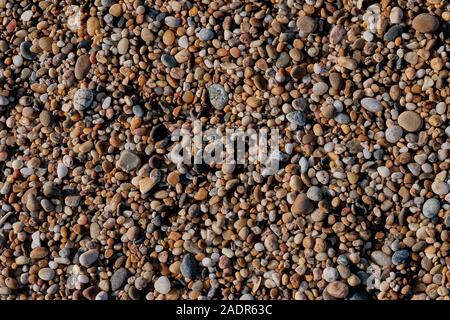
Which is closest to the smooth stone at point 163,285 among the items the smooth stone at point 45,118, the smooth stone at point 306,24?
the smooth stone at point 45,118

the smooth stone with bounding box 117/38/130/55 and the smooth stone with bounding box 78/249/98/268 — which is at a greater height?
the smooth stone with bounding box 117/38/130/55

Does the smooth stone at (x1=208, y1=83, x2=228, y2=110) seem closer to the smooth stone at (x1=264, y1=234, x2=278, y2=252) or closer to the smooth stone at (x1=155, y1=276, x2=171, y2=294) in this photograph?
the smooth stone at (x1=264, y1=234, x2=278, y2=252)

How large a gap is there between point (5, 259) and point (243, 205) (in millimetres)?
1041

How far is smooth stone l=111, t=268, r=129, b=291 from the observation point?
7.76ft

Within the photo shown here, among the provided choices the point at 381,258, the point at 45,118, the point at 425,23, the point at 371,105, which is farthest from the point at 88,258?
the point at 425,23

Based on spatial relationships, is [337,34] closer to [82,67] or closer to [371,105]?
[371,105]

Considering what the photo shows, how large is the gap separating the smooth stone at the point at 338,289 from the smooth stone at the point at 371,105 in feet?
2.40

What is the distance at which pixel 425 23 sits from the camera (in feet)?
8.06

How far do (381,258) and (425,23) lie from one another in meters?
1.02

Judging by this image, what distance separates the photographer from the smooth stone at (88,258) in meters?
2.39

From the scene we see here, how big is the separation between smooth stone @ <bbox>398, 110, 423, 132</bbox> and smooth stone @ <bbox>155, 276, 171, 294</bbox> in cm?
116

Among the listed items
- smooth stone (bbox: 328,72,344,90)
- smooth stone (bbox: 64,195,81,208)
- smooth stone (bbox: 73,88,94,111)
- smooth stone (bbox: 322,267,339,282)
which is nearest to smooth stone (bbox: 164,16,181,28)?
smooth stone (bbox: 73,88,94,111)

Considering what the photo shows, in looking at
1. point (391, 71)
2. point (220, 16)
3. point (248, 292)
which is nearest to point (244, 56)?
point (220, 16)

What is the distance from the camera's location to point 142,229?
242 cm
